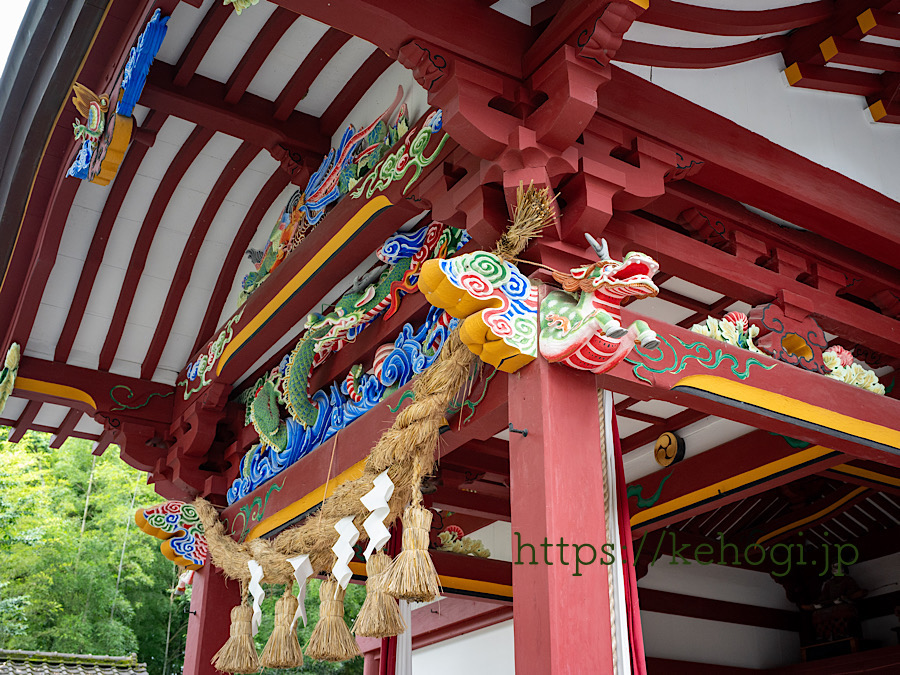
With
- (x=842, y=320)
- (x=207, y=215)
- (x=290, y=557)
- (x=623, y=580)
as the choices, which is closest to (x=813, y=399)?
(x=842, y=320)

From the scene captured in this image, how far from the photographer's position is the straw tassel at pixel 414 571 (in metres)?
2.78

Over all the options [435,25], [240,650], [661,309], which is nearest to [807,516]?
[661,309]

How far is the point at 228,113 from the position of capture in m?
4.51

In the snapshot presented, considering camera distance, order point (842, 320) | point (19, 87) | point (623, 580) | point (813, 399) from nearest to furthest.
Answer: point (623, 580) < point (813, 399) < point (842, 320) < point (19, 87)

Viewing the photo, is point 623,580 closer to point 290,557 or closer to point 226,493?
point 290,557

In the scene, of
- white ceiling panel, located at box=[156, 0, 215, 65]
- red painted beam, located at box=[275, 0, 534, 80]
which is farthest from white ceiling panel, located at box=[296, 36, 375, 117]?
red painted beam, located at box=[275, 0, 534, 80]

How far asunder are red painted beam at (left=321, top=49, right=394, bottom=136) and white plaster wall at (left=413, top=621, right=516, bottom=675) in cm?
392

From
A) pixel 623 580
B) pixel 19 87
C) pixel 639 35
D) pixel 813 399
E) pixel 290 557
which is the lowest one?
pixel 623 580

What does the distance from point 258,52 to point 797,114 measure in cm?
253

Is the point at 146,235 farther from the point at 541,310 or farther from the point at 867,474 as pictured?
the point at 867,474

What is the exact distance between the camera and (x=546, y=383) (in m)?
2.75

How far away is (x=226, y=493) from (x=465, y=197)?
325cm

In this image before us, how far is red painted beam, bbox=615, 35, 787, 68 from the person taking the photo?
327cm

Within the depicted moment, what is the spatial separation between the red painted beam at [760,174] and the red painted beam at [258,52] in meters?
1.79
